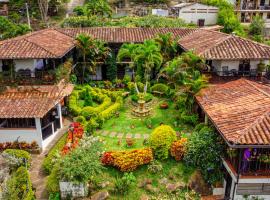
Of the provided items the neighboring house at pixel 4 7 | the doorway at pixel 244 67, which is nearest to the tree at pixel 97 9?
the neighboring house at pixel 4 7

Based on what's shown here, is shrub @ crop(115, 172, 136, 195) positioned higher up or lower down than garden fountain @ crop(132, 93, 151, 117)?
lower down

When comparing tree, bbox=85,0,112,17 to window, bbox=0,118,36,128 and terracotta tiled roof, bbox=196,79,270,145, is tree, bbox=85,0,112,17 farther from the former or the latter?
terracotta tiled roof, bbox=196,79,270,145

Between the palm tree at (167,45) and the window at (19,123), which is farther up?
the palm tree at (167,45)

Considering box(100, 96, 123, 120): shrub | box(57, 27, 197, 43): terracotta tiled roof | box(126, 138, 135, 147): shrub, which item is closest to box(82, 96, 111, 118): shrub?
box(100, 96, 123, 120): shrub

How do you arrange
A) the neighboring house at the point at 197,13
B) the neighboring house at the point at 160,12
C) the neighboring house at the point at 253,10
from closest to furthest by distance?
1. the neighboring house at the point at 197,13
2. the neighboring house at the point at 160,12
3. the neighboring house at the point at 253,10

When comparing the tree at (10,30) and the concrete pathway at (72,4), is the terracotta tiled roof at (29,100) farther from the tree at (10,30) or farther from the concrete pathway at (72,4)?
the concrete pathway at (72,4)

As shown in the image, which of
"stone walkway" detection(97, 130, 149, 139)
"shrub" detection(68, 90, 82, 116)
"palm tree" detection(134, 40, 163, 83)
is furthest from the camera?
Result: "palm tree" detection(134, 40, 163, 83)

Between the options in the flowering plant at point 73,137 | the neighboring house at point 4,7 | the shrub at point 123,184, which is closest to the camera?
the shrub at point 123,184
